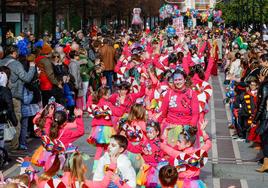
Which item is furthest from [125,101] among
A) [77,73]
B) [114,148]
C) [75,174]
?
[77,73]

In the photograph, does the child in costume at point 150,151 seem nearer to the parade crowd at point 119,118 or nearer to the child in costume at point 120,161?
the parade crowd at point 119,118

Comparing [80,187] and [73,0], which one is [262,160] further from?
[73,0]

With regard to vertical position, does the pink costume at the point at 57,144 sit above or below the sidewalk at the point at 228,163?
above

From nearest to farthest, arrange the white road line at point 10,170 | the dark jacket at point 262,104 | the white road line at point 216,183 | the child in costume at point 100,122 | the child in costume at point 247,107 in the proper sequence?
the child in costume at point 100,122 → the white road line at point 216,183 → the white road line at point 10,170 → the dark jacket at point 262,104 → the child in costume at point 247,107

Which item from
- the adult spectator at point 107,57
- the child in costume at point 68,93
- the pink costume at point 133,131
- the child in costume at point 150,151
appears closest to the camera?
the child in costume at point 150,151

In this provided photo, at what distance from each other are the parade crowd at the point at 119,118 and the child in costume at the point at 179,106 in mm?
15

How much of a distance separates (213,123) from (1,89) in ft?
25.0

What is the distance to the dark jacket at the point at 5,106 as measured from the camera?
1278cm

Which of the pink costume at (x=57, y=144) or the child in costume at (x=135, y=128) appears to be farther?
the child in costume at (x=135, y=128)

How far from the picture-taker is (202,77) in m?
15.2

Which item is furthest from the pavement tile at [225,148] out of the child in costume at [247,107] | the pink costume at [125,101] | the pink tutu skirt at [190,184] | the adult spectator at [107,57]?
the adult spectator at [107,57]

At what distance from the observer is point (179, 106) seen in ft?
38.2

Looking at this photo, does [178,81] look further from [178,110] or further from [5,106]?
[5,106]

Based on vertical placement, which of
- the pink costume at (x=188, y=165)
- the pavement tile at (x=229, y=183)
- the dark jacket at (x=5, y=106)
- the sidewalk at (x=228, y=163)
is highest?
the dark jacket at (x=5, y=106)
